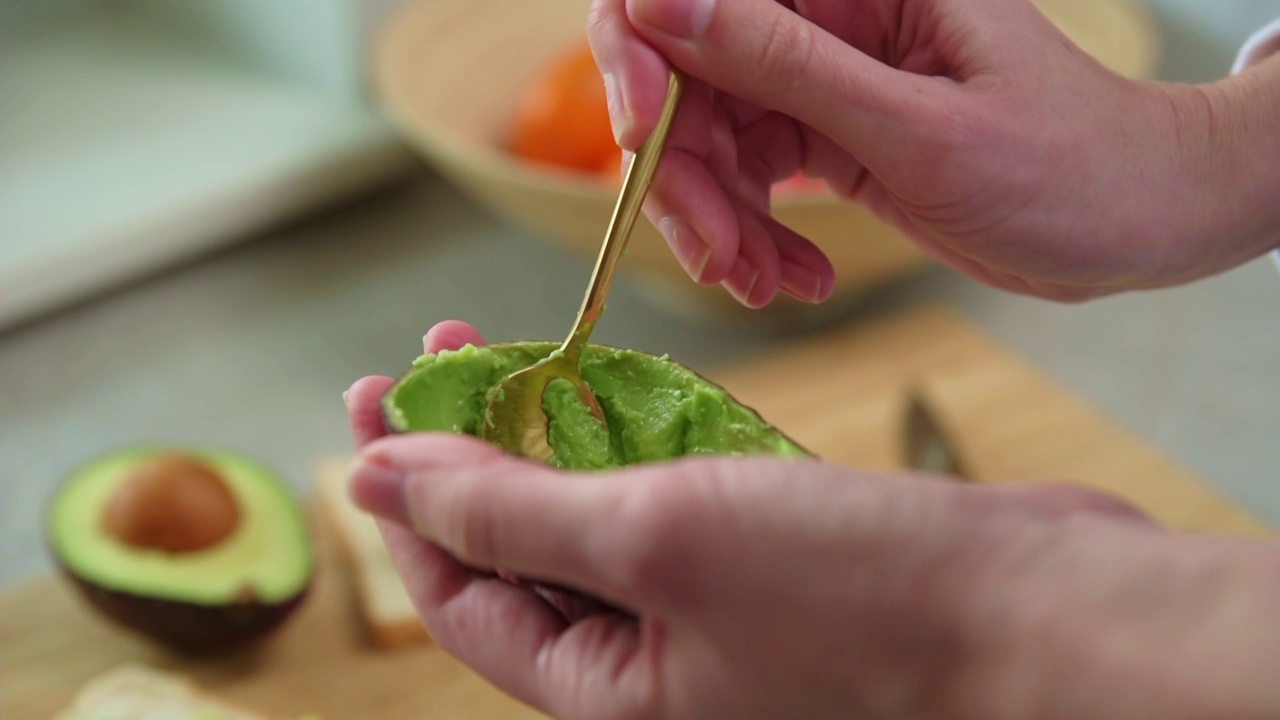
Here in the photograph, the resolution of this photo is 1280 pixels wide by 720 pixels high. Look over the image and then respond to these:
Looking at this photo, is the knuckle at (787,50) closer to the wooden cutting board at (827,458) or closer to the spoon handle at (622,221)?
the spoon handle at (622,221)

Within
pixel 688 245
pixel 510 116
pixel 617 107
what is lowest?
pixel 510 116

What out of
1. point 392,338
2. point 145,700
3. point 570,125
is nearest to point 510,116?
point 570,125

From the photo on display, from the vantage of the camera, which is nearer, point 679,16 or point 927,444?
point 679,16

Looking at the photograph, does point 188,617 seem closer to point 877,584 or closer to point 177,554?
point 177,554

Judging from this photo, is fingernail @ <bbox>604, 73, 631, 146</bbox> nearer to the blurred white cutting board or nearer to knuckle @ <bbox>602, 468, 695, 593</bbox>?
knuckle @ <bbox>602, 468, 695, 593</bbox>

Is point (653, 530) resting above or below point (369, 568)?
above

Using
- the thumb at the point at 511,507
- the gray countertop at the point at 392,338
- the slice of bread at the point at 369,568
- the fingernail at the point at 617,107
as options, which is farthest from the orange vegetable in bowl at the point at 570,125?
the thumb at the point at 511,507

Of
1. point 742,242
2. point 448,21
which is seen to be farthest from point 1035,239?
point 448,21
